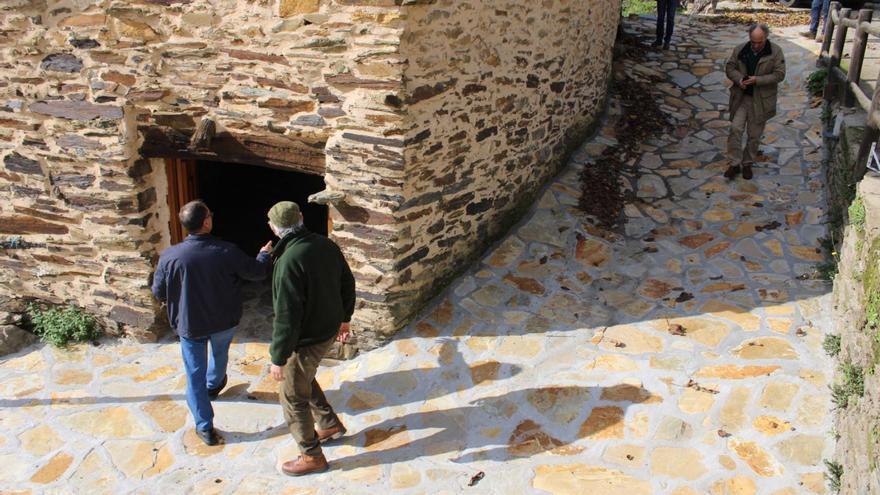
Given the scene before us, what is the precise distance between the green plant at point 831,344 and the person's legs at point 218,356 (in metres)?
4.05

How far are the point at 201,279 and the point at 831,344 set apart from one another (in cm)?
422

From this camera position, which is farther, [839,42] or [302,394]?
[839,42]

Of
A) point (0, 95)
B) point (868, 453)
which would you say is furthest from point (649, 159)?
point (0, 95)

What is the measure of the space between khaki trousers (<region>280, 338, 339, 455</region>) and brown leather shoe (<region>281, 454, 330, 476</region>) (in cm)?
4

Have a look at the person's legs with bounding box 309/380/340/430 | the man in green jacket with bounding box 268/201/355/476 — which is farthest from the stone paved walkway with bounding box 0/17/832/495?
the man in green jacket with bounding box 268/201/355/476

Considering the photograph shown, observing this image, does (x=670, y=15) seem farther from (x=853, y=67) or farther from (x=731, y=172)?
(x=731, y=172)

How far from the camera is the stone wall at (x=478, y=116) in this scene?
5.15 meters

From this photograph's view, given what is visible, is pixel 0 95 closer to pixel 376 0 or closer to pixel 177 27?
pixel 177 27

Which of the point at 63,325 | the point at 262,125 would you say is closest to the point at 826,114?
the point at 262,125

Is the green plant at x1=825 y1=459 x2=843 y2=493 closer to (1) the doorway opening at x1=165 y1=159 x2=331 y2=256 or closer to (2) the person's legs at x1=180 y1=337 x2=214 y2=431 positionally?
(2) the person's legs at x1=180 y1=337 x2=214 y2=431

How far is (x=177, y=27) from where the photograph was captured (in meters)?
5.21

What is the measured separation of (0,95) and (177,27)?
1701 millimetres

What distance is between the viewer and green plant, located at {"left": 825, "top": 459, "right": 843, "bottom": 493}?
388cm

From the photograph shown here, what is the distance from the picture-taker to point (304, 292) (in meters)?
4.05
